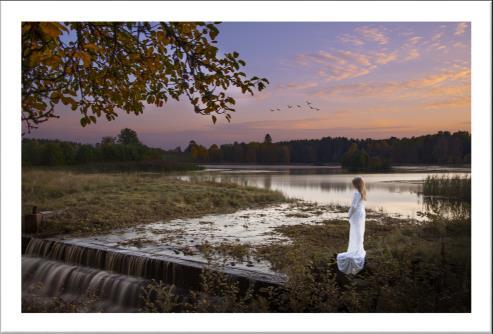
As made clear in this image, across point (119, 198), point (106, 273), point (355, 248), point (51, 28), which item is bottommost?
point (106, 273)

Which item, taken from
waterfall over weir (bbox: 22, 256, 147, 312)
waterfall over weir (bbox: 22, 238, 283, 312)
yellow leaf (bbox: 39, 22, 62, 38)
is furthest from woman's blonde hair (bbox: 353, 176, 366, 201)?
yellow leaf (bbox: 39, 22, 62, 38)

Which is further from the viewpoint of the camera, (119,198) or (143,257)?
(119,198)

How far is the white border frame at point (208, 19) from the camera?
204 inches

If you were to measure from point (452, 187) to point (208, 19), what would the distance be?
33.3 ft

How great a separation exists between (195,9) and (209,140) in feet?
19.6

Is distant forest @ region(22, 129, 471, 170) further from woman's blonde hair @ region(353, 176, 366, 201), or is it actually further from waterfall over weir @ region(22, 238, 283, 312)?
woman's blonde hair @ region(353, 176, 366, 201)

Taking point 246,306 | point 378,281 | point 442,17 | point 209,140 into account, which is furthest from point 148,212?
point 442,17

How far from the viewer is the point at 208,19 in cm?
527

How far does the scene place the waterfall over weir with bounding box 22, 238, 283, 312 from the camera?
662cm

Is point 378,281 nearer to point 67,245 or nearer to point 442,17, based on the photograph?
point 442,17

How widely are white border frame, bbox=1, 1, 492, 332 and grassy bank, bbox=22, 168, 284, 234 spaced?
17.1ft

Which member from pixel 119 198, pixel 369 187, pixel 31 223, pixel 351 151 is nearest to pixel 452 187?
pixel 351 151

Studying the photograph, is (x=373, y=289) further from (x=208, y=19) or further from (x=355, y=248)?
(x=208, y=19)

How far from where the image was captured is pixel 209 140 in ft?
36.4
